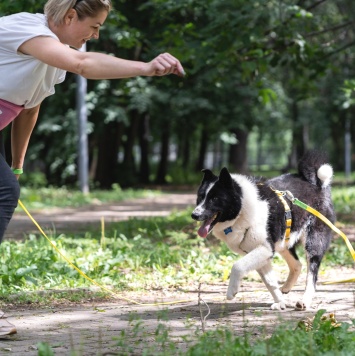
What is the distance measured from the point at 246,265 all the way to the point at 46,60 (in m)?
2.47

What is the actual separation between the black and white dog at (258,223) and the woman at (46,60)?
1786 mm

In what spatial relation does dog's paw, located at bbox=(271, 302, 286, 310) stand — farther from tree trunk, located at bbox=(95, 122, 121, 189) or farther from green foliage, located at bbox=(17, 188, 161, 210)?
tree trunk, located at bbox=(95, 122, 121, 189)

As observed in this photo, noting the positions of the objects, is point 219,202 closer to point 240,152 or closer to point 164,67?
point 164,67

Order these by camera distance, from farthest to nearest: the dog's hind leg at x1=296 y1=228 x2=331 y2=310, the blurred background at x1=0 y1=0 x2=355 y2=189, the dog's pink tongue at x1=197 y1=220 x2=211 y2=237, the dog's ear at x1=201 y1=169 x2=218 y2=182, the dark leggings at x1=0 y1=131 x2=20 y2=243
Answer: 1. the blurred background at x1=0 y1=0 x2=355 y2=189
2. the dog's hind leg at x1=296 y1=228 x2=331 y2=310
3. the dog's ear at x1=201 y1=169 x2=218 y2=182
4. the dog's pink tongue at x1=197 y1=220 x2=211 y2=237
5. the dark leggings at x1=0 y1=131 x2=20 y2=243

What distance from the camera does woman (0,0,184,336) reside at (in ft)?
13.9

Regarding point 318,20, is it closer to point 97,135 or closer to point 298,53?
point 298,53

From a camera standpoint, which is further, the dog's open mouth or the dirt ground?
the dog's open mouth

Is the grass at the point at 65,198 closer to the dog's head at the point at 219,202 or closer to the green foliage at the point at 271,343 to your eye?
the dog's head at the point at 219,202

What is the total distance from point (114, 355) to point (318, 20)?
9.30 meters

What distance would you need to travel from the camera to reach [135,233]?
11266 millimetres

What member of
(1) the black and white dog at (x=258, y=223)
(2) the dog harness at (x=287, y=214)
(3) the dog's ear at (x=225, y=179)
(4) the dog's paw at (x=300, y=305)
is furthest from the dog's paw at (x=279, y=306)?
(3) the dog's ear at (x=225, y=179)

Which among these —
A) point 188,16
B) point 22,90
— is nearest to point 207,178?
point 22,90

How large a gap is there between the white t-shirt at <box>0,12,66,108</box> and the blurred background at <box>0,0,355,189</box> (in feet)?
12.9

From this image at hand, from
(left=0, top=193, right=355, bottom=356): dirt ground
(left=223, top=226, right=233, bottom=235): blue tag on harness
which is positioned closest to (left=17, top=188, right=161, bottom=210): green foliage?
(left=0, top=193, right=355, bottom=356): dirt ground
